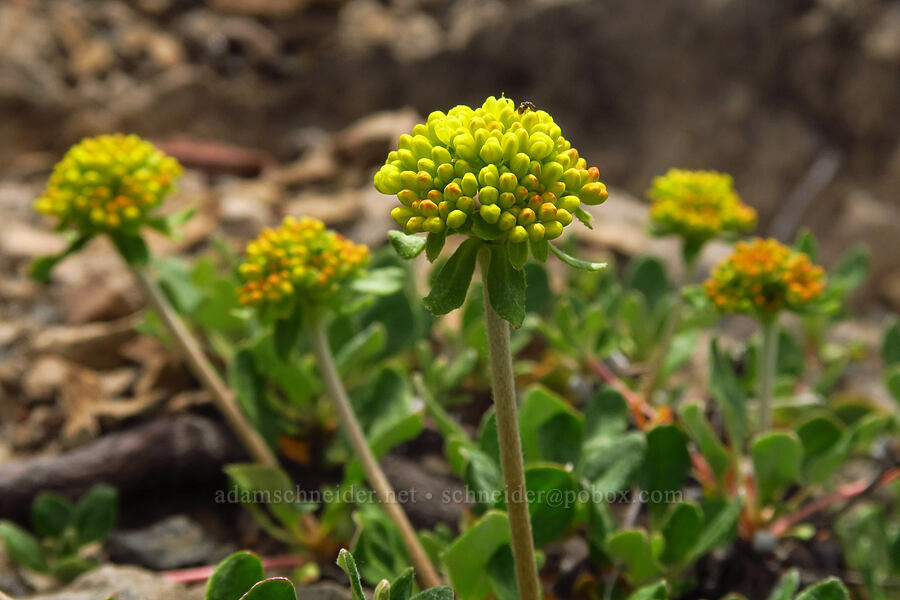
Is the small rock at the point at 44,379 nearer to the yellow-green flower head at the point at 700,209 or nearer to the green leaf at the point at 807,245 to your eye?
the yellow-green flower head at the point at 700,209

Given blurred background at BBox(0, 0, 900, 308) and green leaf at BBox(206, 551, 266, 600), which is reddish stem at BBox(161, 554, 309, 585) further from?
blurred background at BBox(0, 0, 900, 308)

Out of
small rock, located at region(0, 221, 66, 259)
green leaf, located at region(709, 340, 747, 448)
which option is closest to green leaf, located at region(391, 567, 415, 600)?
green leaf, located at region(709, 340, 747, 448)

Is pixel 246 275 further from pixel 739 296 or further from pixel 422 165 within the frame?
pixel 739 296

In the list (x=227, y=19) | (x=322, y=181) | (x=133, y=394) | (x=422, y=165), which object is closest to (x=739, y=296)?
(x=422, y=165)

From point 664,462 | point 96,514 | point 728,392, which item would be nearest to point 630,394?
point 728,392

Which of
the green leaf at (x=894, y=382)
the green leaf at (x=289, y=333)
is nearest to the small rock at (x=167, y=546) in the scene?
the green leaf at (x=289, y=333)
